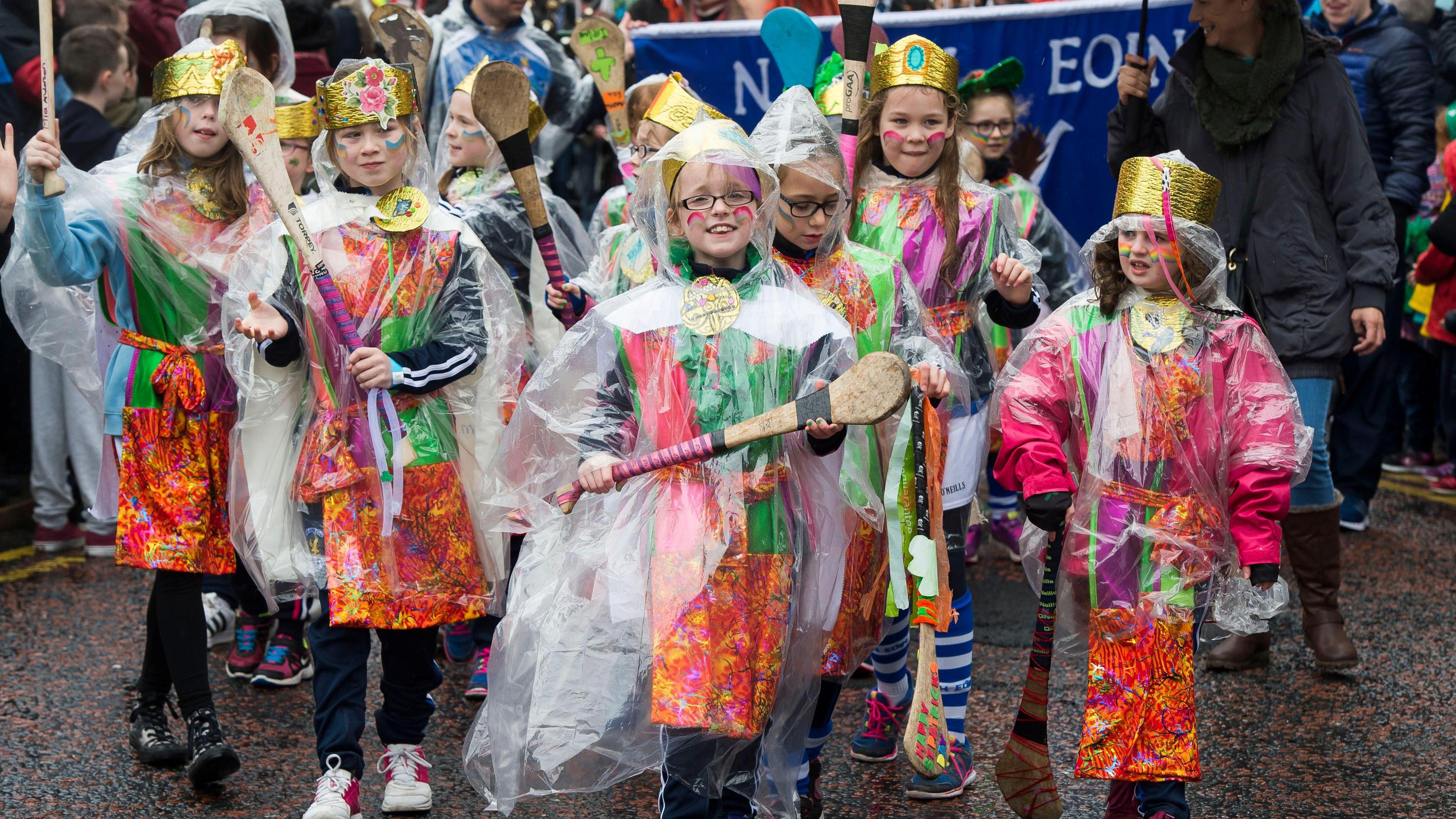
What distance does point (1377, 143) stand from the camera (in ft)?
22.5

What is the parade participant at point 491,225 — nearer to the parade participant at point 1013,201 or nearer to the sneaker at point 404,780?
the sneaker at point 404,780

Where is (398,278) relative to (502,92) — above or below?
below

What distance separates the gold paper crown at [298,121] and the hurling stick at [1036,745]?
9.03 ft

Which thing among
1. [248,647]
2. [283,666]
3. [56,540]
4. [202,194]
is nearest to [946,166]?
[202,194]

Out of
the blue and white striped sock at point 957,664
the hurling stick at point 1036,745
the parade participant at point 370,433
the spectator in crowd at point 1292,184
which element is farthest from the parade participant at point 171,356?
the spectator in crowd at point 1292,184

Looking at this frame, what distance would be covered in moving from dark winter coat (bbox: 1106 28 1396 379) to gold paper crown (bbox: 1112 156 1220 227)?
1.07 meters

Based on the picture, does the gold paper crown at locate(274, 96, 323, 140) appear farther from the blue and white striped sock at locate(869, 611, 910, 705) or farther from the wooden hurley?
the blue and white striped sock at locate(869, 611, 910, 705)

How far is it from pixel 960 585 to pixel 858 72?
1493mm

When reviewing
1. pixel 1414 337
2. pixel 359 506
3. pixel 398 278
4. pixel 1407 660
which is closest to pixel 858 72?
pixel 398 278

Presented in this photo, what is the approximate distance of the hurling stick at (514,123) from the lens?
4645mm

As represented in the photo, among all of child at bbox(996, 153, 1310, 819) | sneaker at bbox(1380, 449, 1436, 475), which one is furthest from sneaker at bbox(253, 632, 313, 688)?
sneaker at bbox(1380, 449, 1436, 475)

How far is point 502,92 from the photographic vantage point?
467 centimetres

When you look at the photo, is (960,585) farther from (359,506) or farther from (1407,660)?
(1407,660)

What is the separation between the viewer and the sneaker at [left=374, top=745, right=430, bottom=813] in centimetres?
412
